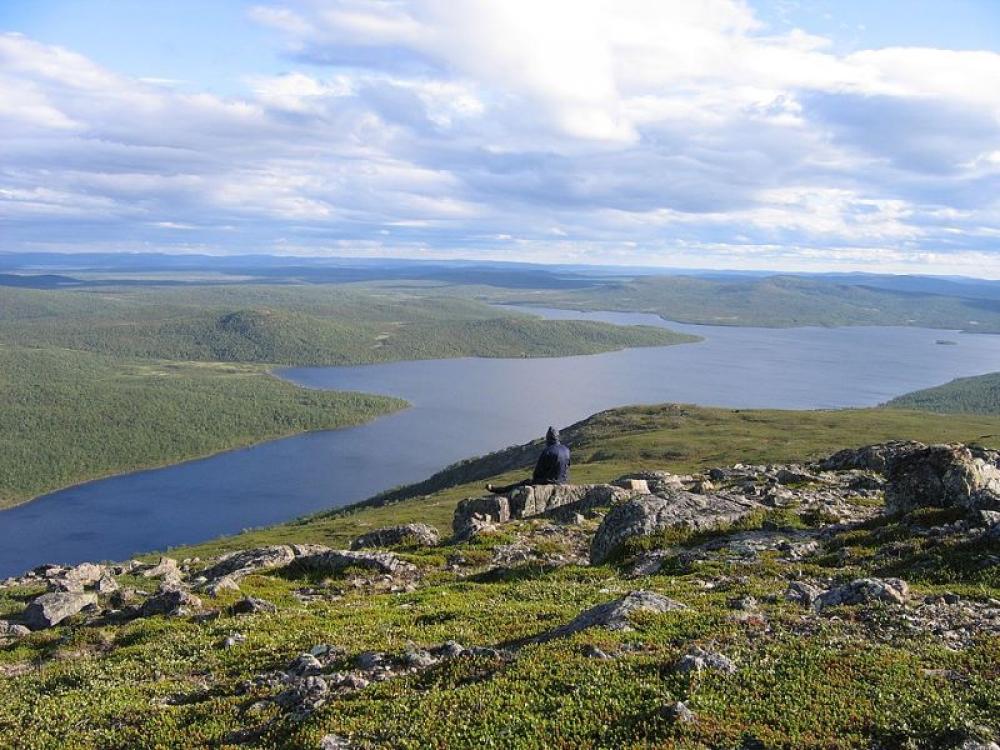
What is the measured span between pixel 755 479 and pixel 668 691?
3846cm

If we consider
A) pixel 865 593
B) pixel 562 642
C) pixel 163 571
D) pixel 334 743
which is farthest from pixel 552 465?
pixel 334 743

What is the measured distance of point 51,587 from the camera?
3662 cm

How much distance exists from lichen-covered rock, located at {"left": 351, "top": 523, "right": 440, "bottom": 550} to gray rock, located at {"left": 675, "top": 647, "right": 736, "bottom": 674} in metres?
25.6

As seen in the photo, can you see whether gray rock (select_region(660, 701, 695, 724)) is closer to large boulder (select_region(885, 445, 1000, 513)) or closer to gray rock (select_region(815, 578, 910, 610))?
gray rock (select_region(815, 578, 910, 610))

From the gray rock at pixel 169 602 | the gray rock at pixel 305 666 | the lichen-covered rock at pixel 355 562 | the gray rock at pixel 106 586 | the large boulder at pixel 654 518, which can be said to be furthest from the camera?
the gray rock at pixel 106 586

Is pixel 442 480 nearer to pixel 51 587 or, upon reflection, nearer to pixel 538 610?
pixel 51 587

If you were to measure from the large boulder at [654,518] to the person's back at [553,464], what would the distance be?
36.1 feet

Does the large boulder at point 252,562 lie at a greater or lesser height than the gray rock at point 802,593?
lesser

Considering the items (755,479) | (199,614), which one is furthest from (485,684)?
(755,479)

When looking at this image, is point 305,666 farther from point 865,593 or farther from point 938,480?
point 938,480

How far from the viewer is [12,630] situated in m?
28.4

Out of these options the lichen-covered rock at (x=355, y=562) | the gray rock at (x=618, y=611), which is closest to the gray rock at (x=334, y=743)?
the gray rock at (x=618, y=611)

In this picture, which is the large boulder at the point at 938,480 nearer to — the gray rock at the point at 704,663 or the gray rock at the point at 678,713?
the gray rock at the point at 704,663

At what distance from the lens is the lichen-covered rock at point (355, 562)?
111 feet
